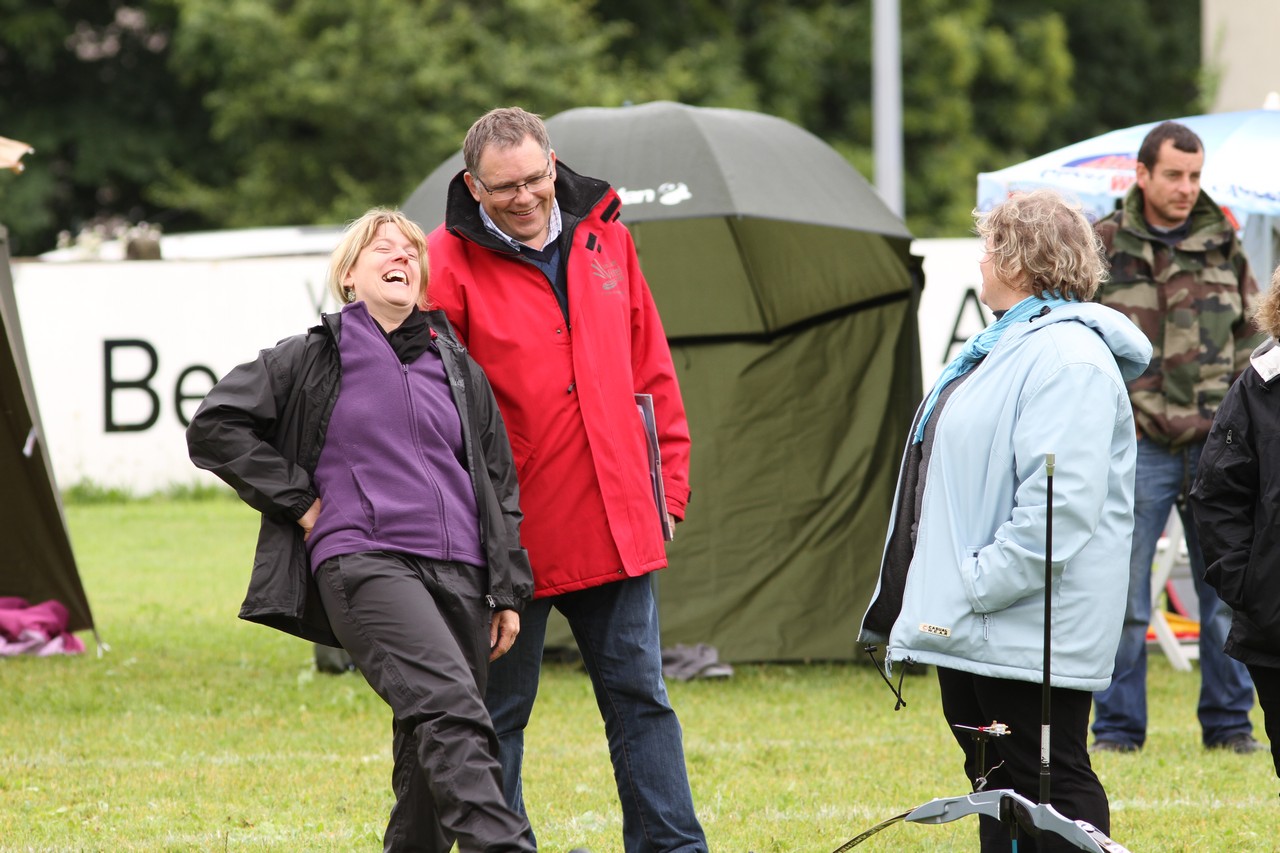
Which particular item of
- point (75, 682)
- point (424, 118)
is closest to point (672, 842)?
point (75, 682)

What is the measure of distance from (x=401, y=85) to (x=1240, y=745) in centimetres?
1668

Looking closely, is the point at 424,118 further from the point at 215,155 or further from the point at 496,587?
the point at 496,587

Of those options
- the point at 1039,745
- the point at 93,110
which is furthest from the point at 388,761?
the point at 93,110

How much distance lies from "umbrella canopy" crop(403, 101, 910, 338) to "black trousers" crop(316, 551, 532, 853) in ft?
8.41

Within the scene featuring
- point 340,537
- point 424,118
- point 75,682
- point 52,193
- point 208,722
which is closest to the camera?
point 340,537

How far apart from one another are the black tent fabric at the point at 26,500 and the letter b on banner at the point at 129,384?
23.0 ft

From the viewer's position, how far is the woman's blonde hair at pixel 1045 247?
12.3 ft

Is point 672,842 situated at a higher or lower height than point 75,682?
higher

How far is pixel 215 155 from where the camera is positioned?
24781 mm

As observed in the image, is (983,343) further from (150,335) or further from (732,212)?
(150,335)

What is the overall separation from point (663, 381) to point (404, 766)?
116 cm

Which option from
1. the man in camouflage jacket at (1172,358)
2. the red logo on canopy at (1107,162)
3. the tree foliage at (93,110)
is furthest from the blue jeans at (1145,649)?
the tree foliage at (93,110)

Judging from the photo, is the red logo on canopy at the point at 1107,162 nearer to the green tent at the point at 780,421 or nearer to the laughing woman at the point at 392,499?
the green tent at the point at 780,421

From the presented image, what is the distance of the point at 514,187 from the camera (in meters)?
3.99
